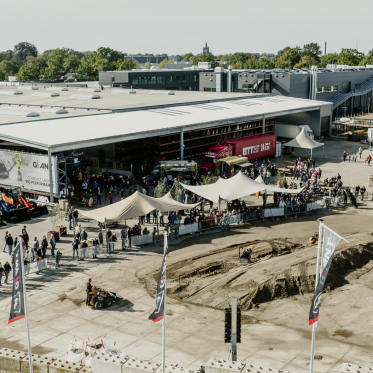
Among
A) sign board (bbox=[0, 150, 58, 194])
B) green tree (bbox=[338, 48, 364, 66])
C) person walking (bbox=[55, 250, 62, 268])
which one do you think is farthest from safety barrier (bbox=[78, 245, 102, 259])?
green tree (bbox=[338, 48, 364, 66])

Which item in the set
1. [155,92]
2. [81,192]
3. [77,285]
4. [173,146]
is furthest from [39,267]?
[155,92]

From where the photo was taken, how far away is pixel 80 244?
29031 millimetres

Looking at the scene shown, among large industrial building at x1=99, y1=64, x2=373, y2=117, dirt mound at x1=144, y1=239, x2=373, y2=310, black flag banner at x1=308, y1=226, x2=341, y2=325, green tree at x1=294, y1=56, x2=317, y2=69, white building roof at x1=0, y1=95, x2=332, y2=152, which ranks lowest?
dirt mound at x1=144, y1=239, x2=373, y2=310

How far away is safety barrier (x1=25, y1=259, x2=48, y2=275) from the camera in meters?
25.8

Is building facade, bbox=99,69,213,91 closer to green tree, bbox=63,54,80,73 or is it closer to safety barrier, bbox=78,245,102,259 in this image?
safety barrier, bbox=78,245,102,259

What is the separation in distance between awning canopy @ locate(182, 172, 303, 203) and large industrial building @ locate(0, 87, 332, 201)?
1036 cm

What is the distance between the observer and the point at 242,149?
5394 centimetres

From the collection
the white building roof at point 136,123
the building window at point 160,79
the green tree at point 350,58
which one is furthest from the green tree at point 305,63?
the white building roof at point 136,123

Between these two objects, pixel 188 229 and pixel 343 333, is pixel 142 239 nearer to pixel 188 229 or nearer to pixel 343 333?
pixel 188 229

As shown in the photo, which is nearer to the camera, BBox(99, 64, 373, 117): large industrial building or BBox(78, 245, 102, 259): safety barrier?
BBox(78, 245, 102, 259): safety barrier

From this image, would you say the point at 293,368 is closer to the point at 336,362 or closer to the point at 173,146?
the point at 336,362

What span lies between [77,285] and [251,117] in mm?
37352

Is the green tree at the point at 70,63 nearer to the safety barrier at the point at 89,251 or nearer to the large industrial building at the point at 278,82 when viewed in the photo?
the large industrial building at the point at 278,82

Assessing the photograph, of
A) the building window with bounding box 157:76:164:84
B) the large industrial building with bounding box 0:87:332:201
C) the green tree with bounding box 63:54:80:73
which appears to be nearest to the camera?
the large industrial building with bounding box 0:87:332:201
